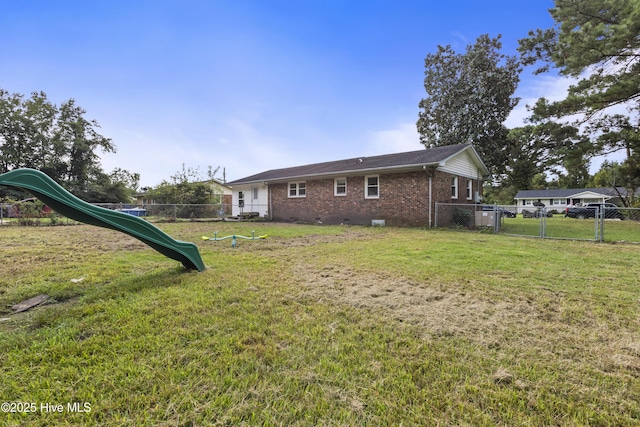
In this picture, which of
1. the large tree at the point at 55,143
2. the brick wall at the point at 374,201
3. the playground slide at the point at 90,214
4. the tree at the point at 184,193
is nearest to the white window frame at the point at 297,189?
the brick wall at the point at 374,201

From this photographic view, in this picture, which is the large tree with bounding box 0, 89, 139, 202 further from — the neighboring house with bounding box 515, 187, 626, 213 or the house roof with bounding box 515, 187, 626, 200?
the house roof with bounding box 515, 187, 626, 200

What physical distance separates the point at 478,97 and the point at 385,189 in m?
16.4

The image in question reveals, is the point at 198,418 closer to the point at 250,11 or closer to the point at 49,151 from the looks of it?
the point at 250,11

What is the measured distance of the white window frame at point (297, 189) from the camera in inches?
675

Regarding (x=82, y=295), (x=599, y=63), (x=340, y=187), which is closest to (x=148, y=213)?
(x=340, y=187)

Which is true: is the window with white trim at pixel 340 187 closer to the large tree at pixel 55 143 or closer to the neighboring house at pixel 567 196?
the large tree at pixel 55 143

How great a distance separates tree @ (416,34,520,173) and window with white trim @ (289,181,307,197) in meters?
15.0

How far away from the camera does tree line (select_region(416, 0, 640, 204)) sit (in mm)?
11453

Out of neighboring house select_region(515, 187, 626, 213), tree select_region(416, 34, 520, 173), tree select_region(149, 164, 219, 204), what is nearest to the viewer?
tree select_region(149, 164, 219, 204)

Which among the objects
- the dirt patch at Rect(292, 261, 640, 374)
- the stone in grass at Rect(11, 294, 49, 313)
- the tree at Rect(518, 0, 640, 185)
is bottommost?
the dirt patch at Rect(292, 261, 640, 374)

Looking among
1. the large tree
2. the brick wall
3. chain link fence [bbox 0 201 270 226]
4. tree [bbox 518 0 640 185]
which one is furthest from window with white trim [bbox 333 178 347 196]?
the large tree

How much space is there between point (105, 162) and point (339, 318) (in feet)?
133

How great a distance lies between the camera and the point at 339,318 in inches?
109

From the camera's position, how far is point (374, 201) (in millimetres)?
13992
